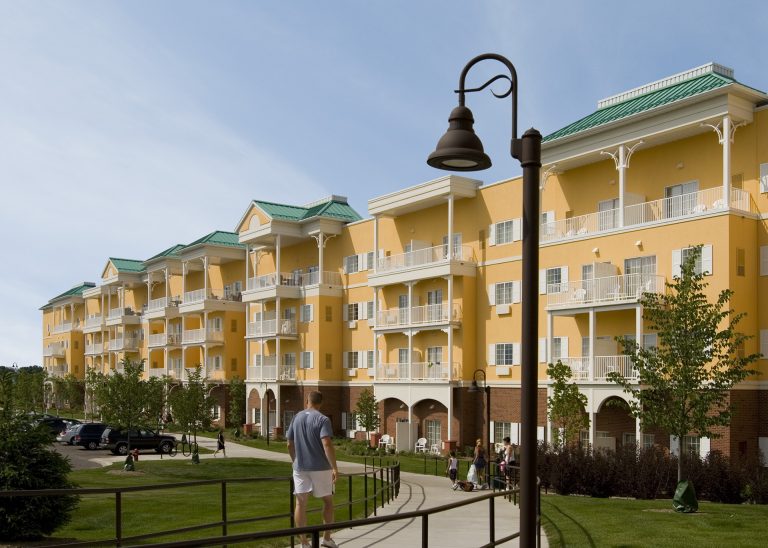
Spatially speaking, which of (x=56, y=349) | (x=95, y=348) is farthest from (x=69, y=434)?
(x=56, y=349)

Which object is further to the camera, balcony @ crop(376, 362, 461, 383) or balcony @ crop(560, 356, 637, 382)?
balcony @ crop(376, 362, 461, 383)

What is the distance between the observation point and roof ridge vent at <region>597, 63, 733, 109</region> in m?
35.6

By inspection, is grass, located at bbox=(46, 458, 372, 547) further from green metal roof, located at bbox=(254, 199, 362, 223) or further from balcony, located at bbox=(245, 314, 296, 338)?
green metal roof, located at bbox=(254, 199, 362, 223)

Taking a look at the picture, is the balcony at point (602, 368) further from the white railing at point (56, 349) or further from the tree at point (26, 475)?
the white railing at point (56, 349)

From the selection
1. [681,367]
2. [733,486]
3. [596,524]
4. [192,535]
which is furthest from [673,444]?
[192,535]

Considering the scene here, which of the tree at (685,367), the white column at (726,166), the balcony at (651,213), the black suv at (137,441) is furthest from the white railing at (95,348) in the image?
the tree at (685,367)

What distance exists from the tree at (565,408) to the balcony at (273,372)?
28252mm

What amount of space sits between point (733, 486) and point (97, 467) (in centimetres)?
2788

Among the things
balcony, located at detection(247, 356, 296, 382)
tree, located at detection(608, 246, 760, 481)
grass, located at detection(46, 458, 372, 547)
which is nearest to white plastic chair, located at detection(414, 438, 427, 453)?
grass, located at detection(46, 458, 372, 547)

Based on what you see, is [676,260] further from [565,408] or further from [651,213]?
[565,408]

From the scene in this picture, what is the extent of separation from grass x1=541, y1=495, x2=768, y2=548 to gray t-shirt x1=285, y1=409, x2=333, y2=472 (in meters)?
5.04

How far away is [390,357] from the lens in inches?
Result: 2010

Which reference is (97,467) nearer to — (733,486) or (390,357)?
(390,357)

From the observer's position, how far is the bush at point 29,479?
16344 mm
